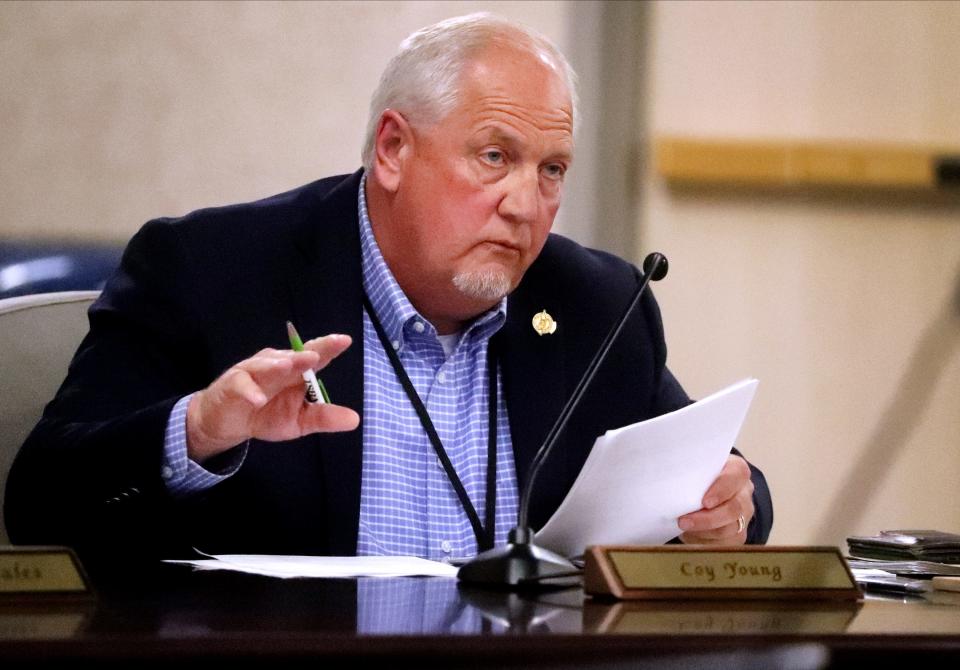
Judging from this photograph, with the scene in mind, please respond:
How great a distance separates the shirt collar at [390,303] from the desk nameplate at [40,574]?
36.1 inches

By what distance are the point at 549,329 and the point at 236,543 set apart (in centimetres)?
59

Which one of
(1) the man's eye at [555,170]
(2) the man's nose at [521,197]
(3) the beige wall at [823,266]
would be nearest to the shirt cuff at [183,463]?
(2) the man's nose at [521,197]

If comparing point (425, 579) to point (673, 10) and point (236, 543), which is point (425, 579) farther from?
point (673, 10)

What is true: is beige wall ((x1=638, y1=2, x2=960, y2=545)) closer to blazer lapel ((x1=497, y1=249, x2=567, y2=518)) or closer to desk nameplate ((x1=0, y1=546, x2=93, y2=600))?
blazer lapel ((x1=497, y1=249, x2=567, y2=518))

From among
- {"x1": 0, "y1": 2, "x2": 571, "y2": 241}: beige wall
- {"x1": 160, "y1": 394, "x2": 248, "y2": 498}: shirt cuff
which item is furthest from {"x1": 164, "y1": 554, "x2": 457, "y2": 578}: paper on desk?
{"x1": 0, "y1": 2, "x2": 571, "y2": 241}: beige wall

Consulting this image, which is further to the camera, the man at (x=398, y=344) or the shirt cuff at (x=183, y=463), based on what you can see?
the man at (x=398, y=344)

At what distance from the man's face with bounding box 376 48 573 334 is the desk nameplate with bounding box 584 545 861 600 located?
2.65 ft

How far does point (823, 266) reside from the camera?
10.8 feet

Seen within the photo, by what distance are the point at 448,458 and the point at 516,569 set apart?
26.0 inches

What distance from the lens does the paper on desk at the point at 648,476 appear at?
1.26m

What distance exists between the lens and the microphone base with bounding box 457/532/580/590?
3.74ft

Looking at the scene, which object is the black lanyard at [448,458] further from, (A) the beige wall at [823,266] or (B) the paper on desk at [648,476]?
(A) the beige wall at [823,266]

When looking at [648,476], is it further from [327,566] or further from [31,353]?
[31,353]

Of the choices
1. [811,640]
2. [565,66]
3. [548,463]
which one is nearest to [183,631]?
[811,640]
